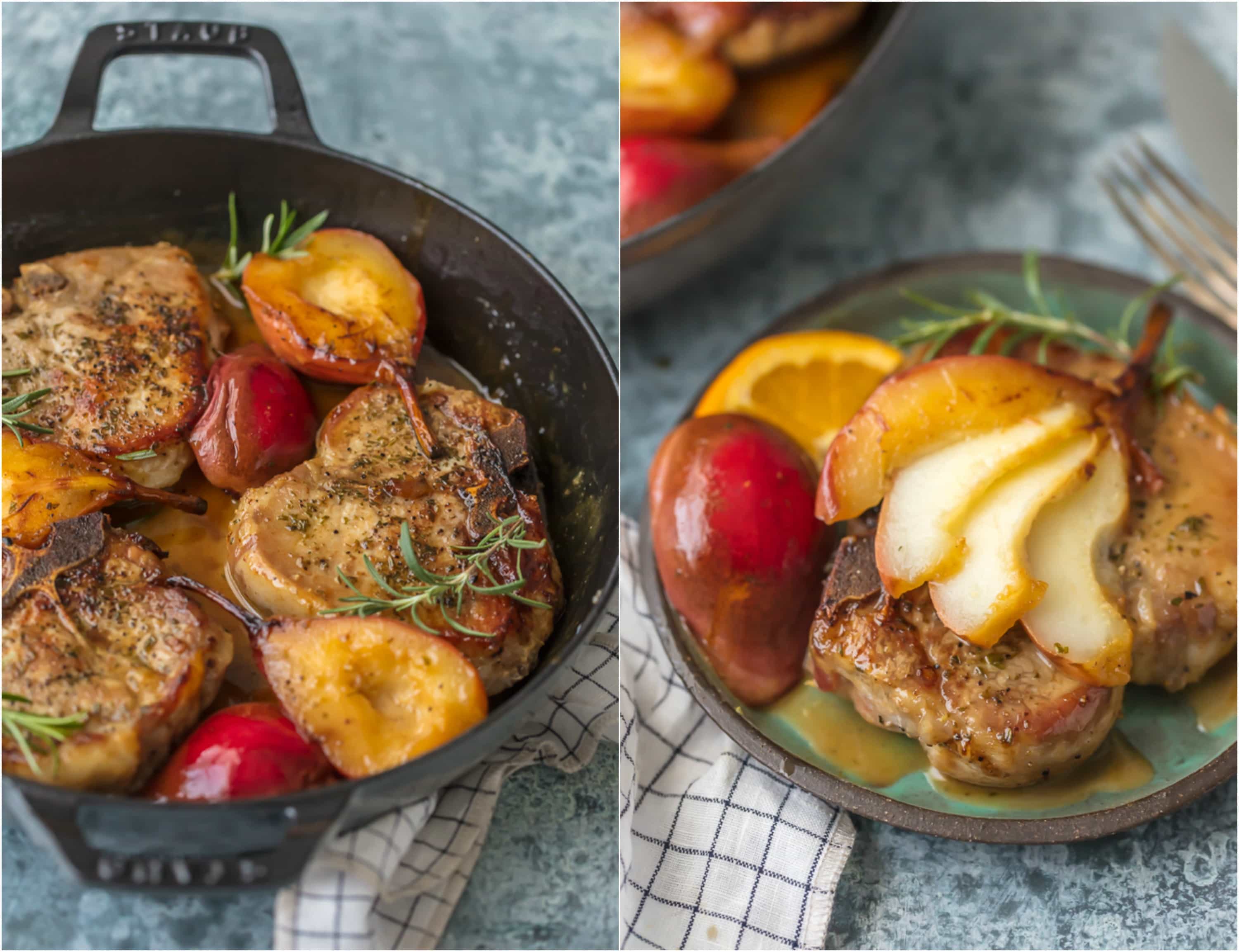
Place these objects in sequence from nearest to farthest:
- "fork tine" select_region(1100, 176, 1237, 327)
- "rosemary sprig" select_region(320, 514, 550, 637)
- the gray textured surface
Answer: "rosemary sprig" select_region(320, 514, 550, 637)
"fork tine" select_region(1100, 176, 1237, 327)
the gray textured surface

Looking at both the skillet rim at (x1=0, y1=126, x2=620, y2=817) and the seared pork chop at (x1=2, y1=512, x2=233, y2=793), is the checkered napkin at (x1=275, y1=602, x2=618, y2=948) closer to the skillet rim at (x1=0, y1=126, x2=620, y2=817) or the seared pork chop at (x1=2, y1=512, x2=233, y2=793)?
the skillet rim at (x1=0, y1=126, x2=620, y2=817)

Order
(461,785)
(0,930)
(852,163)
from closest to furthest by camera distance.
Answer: (0,930), (461,785), (852,163)

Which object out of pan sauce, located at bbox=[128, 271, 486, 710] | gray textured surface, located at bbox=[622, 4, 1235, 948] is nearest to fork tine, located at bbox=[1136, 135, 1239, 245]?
gray textured surface, located at bbox=[622, 4, 1235, 948]

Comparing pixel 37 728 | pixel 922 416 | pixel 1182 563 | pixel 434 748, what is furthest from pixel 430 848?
pixel 1182 563

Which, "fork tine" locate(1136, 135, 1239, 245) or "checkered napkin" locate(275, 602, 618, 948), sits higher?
"fork tine" locate(1136, 135, 1239, 245)

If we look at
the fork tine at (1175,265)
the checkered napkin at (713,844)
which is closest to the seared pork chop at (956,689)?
the checkered napkin at (713,844)

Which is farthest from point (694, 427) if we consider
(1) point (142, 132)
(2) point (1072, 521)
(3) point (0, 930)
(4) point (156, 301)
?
(3) point (0, 930)

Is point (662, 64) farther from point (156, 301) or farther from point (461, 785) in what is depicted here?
point (461, 785)
